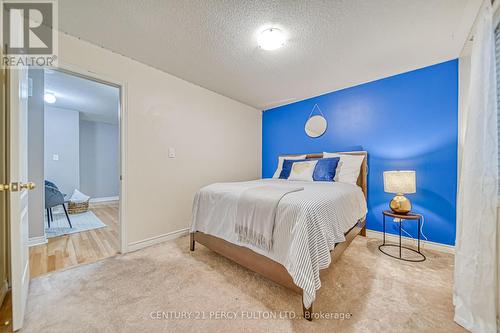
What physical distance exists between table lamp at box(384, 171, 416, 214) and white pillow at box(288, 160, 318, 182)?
3.18ft

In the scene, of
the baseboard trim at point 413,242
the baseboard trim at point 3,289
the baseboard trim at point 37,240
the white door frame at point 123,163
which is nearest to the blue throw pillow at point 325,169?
the baseboard trim at point 413,242

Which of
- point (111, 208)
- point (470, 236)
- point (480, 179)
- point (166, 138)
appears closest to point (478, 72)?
point (480, 179)

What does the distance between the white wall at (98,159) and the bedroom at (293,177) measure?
11.2 ft

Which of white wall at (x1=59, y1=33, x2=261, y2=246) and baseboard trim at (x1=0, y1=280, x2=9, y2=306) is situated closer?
baseboard trim at (x1=0, y1=280, x2=9, y2=306)

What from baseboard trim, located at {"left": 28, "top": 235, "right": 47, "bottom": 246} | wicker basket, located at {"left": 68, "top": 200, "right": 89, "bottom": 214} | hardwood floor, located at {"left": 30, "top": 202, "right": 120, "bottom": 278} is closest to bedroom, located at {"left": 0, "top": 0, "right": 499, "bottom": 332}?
hardwood floor, located at {"left": 30, "top": 202, "right": 120, "bottom": 278}

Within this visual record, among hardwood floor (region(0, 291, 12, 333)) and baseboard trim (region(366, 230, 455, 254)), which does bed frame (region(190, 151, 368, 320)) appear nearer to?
baseboard trim (region(366, 230, 455, 254))

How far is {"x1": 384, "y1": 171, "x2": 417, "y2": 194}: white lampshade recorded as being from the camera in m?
2.08

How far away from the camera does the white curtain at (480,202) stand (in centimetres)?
112

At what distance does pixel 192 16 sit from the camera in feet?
5.24

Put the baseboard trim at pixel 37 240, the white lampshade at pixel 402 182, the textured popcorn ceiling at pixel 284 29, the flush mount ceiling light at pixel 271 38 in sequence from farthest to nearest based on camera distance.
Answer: the baseboard trim at pixel 37 240
the white lampshade at pixel 402 182
the flush mount ceiling light at pixel 271 38
the textured popcorn ceiling at pixel 284 29

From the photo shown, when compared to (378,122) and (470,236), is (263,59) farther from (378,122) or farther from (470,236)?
(470,236)

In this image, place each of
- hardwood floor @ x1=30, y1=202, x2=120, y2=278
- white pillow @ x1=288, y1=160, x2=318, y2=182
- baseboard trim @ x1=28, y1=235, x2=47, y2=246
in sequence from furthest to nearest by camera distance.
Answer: white pillow @ x1=288, y1=160, x2=318, y2=182 < baseboard trim @ x1=28, y1=235, x2=47, y2=246 < hardwood floor @ x1=30, y1=202, x2=120, y2=278

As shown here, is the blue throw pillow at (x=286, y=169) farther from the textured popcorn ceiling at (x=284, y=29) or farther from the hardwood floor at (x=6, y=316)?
the hardwood floor at (x=6, y=316)

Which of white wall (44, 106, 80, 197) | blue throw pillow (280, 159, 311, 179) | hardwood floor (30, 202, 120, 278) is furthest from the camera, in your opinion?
white wall (44, 106, 80, 197)
